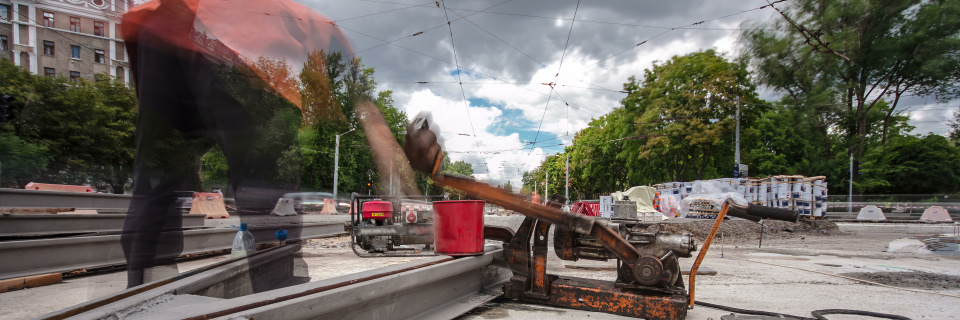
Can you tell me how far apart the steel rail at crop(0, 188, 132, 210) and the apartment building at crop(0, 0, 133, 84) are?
1299mm

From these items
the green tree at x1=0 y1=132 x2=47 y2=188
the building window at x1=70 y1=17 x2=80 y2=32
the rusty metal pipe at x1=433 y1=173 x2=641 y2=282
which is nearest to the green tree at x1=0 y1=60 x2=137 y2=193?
the green tree at x1=0 y1=132 x2=47 y2=188

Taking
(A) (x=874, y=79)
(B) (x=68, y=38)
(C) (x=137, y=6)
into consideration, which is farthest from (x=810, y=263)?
(A) (x=874, y=79)

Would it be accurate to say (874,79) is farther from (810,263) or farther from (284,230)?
(284,230)

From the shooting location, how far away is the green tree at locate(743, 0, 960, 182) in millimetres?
23859

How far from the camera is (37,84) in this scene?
19.7ft

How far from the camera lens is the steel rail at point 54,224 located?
3.63 meters

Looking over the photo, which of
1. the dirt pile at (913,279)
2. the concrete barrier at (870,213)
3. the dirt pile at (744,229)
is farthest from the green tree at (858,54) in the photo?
the dirt pile at (913,279)

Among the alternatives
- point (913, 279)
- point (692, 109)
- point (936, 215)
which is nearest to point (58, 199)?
point (913, 279)

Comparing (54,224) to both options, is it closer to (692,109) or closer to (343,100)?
(343,100)

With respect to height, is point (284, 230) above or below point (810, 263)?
above

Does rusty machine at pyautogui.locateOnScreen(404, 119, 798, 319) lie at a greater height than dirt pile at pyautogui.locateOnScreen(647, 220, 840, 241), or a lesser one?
greater

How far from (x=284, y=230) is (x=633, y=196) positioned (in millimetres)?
22668

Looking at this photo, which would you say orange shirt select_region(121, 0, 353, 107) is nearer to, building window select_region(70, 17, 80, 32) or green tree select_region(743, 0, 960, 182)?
building window select_region(70, 17, 80, 32)

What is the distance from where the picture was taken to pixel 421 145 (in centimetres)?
145
